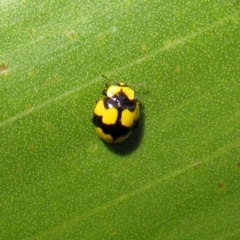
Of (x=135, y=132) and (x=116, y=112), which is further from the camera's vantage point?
(x=135, y=132)

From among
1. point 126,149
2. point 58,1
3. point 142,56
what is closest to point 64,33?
point 58,1

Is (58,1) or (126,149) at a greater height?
(58,1)

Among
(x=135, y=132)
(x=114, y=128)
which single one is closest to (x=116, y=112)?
(x=114, y=128)

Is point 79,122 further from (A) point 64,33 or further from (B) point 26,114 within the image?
(A) point 64,33

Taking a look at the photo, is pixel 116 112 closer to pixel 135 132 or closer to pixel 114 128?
pixel 114 128
